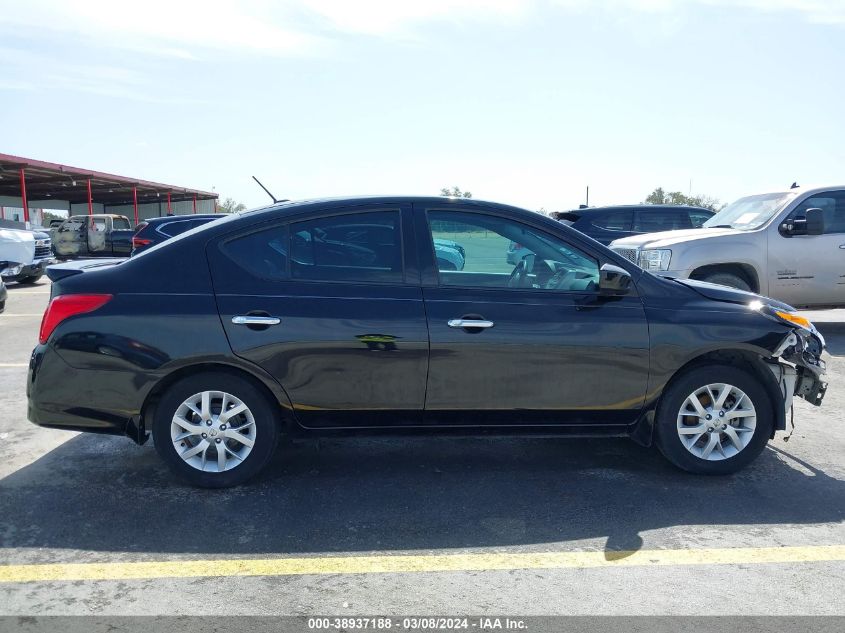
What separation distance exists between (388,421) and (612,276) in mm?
1571

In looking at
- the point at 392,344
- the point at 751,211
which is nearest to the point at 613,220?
the point at 751,211

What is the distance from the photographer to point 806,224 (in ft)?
29.8

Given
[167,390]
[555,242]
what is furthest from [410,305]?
[167,390]

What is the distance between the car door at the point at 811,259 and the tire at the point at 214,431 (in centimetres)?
A: 727

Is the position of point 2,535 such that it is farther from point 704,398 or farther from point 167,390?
point 704,398

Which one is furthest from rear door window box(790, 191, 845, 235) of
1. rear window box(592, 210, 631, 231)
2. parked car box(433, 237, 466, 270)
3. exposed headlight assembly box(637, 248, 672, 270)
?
parked car box(433, 237, 466, 270)

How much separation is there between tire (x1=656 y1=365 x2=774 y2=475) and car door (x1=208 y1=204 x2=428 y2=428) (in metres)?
1.52

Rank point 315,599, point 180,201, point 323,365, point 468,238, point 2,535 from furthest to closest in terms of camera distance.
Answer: point 180,201 < point 468,238 < point 323,365 < point 2,535 < point 315,599

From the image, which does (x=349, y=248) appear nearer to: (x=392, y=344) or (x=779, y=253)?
(x=392, y=344)

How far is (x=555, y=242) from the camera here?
4594 millimetres

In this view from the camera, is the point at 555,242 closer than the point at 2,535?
No

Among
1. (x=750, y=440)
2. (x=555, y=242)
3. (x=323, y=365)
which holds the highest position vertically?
(x=555, y=242)

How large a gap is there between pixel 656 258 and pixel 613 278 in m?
5.25

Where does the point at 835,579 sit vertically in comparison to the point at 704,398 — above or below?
below
